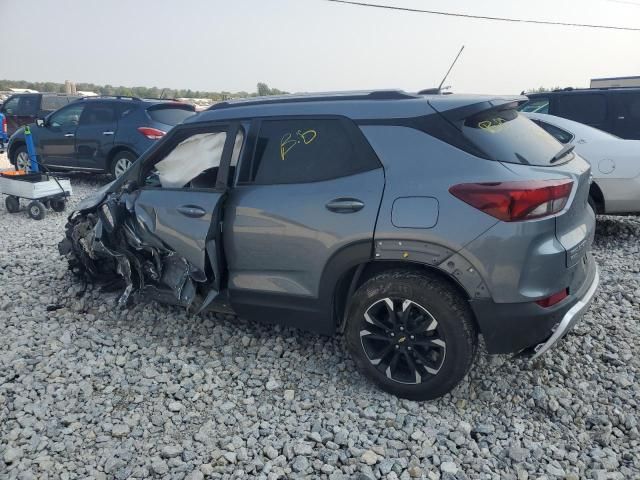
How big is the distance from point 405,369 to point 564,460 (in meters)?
0.95

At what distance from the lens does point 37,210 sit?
7781 mm

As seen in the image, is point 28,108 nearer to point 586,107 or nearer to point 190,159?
point 190,159

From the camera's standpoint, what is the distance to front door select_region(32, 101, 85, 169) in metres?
10.0

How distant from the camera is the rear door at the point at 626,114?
7816 mm

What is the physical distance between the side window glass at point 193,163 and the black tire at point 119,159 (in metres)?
5.78

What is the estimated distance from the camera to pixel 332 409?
3.10m

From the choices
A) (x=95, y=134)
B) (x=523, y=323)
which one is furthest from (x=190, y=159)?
(x=95, y=134)

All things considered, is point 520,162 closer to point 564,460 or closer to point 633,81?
point 564,460

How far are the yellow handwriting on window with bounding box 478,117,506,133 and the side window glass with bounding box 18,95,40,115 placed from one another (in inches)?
706

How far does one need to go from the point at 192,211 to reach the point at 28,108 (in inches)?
665

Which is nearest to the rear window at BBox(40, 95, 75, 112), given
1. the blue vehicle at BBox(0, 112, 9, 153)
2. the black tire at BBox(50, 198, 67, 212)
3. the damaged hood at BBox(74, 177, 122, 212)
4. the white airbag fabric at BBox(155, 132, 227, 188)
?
the blue vehicle at BBox(0, 112, 9, 153)

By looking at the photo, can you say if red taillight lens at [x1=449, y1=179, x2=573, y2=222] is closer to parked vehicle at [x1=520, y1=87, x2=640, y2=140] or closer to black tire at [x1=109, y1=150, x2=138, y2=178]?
parked vehicle at [x1=520, y1=87, x2=640, y2=140]

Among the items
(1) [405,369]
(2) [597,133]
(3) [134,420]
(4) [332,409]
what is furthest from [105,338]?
(2) [597,133]

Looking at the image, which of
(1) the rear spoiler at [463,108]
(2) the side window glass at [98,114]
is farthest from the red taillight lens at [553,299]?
(2) the side window glass at [98,114]
